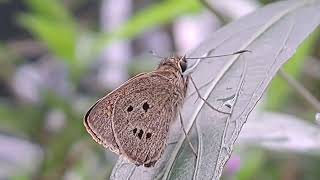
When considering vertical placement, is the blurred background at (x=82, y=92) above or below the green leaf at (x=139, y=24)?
below

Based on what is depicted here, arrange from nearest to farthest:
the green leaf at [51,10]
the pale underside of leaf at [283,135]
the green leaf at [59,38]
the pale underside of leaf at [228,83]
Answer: the pale underside of leaf at [228,83]
the pale underside of leaf at [283,135]
the green leaf at [59,38]
the green leaf at [51,10]

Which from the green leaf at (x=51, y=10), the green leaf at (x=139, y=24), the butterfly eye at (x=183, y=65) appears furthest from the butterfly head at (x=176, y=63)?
the green leaf at (x=51, y=10)

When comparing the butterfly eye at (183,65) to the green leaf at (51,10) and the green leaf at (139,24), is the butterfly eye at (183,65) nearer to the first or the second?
the green leaf at (139,24)

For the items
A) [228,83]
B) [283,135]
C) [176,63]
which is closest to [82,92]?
[283,135]

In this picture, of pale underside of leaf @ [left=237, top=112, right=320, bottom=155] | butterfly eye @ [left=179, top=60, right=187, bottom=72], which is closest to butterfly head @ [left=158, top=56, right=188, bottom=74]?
butterfly eye @ [left=179, top=60, right=187, bottom=72]

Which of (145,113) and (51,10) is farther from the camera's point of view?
(51,10)

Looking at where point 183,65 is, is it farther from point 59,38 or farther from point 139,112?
point 59,38
